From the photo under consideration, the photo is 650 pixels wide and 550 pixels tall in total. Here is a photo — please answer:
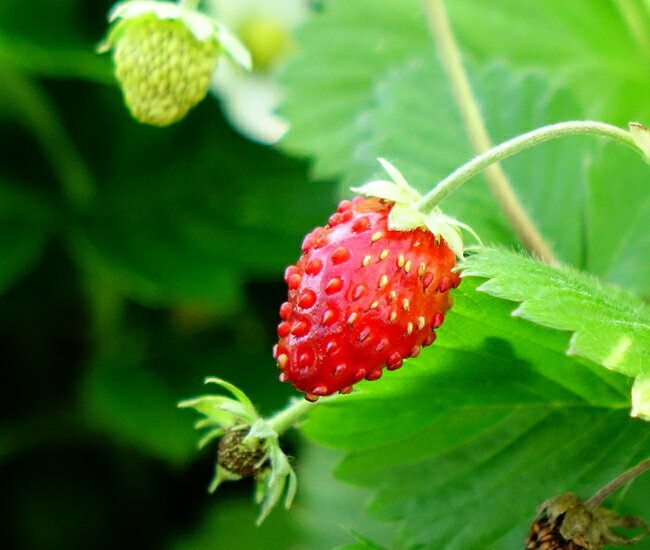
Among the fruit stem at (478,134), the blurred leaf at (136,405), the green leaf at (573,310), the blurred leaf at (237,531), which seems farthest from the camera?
the blurred leaf at (237,531)

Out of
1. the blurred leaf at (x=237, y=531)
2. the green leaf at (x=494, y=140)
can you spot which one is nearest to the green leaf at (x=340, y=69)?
the green leaf at (x=494, y=140)

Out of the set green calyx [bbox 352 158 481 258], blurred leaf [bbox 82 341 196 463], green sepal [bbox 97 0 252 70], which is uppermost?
green sepal [bbox 97 0 252 70]

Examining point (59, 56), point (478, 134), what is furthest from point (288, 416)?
point (59, 56)

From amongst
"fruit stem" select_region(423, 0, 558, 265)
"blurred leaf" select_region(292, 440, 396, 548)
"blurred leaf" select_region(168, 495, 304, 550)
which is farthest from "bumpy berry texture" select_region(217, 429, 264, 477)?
"blurred leaf" select_region(168, 495, 304, 550)

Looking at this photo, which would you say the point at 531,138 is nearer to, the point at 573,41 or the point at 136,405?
the point at 573,41

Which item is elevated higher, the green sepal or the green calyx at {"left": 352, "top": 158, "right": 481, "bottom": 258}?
the green sepal

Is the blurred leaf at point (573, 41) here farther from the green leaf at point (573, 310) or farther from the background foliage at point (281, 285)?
the green leaf at point (573, 310)

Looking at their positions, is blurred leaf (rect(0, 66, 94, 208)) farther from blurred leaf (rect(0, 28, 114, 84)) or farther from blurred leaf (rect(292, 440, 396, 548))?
blurred leaf (rect(292, 440, 396, 548))
